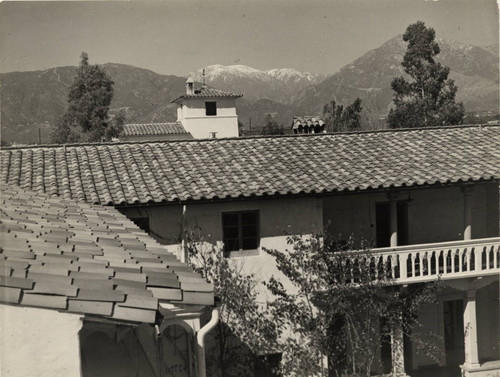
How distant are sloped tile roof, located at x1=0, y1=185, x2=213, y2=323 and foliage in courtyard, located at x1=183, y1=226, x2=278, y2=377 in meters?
6.30

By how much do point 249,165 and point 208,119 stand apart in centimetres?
4401

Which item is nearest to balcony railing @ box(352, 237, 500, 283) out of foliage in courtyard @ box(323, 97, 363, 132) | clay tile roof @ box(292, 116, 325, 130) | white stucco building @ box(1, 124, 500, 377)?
white stucco building @ box(1, 124, 500, 377)

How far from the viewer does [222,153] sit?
17062mm

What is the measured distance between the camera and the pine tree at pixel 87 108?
5424 cm

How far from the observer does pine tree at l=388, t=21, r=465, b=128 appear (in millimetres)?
50938

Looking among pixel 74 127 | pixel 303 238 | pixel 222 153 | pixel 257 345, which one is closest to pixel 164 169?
pixel 222 153

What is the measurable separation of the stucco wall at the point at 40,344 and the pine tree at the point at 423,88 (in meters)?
49.1

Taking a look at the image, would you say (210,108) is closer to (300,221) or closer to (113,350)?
(300,221)

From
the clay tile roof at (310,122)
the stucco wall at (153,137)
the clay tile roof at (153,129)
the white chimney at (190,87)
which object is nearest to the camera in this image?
the clay tile roof at (310,122)

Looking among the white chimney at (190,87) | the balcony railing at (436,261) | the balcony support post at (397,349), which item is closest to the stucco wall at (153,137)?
the white chimney at (190,87)

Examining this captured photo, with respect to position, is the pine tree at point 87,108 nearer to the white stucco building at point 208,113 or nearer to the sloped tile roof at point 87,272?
the white stucco building at point 208,113

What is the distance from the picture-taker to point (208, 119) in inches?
2346

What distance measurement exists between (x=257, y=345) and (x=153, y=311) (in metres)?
11.0

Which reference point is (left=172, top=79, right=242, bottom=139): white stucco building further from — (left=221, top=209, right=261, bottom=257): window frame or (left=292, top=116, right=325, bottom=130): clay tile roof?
(left=221, top=209, right=261, bottom=257): window frame
